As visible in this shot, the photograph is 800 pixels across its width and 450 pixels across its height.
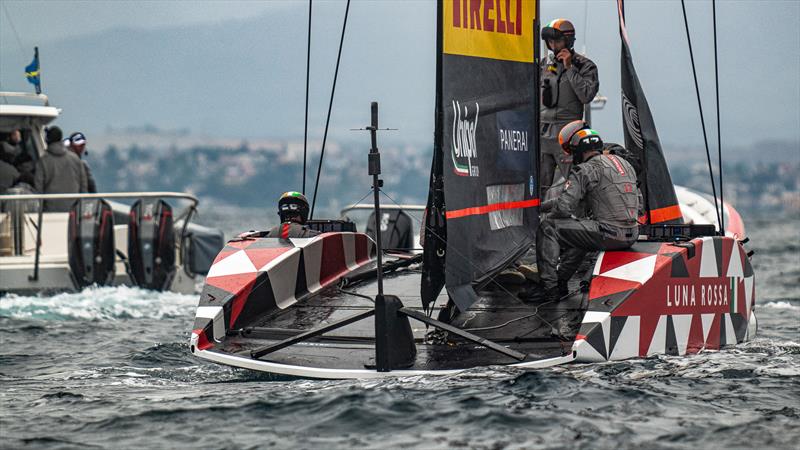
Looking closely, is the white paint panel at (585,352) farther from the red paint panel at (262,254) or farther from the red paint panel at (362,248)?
the red paint panel at (362,248)

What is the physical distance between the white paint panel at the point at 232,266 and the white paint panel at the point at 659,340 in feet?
8.78

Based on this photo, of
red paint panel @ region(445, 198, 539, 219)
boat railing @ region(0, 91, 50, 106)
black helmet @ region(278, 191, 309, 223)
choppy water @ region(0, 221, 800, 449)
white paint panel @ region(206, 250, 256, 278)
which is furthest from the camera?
boat railing @ region(0, 91, 50, 106)

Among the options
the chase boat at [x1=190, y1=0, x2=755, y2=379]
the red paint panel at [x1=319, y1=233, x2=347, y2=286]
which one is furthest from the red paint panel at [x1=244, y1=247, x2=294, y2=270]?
the red paint panel at [x1=319, y1=233, x2=347, y2=286]

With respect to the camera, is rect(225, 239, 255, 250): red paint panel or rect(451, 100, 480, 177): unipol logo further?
rect(225, 239, 255, 250): red paint panel

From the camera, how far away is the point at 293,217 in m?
9.72

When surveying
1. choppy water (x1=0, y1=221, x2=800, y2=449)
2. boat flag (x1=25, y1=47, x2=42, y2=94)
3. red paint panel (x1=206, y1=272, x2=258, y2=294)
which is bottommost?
choppy water (x1=0, y1=221, x2=800, y2=449)

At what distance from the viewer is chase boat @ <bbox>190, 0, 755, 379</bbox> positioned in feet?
24.2

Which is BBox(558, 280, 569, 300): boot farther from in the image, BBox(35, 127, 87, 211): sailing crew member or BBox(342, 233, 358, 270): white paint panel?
BBox(35, 127, 87, 211): sailing crew member

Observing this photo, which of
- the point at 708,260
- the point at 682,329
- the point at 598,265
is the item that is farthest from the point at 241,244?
the point at 708,260

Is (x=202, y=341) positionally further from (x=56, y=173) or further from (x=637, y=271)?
(x=56, y=173)

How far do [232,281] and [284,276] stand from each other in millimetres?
564

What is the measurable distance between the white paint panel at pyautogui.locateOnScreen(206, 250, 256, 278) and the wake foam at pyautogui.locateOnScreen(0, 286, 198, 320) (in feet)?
14.9

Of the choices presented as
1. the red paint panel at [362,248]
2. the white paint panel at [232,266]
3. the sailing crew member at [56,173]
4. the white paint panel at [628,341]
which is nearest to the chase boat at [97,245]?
the sailing crew member at [56,173]

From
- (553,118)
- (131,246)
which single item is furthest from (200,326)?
(131,246)
